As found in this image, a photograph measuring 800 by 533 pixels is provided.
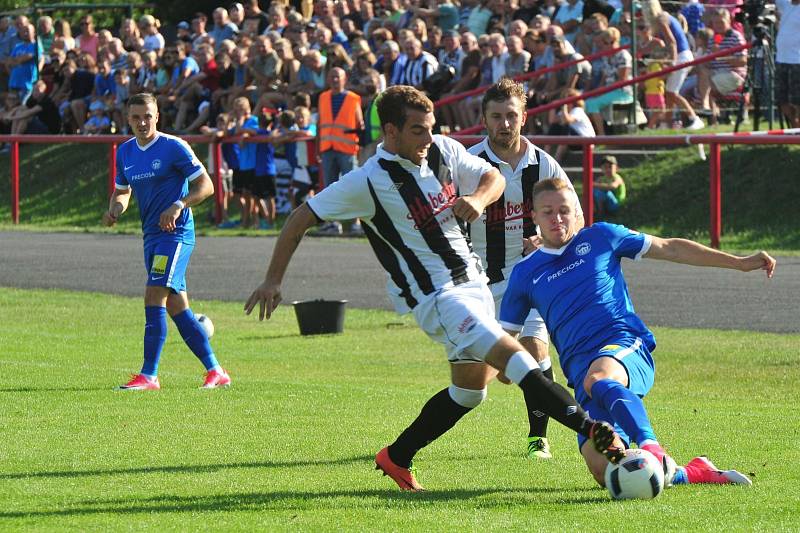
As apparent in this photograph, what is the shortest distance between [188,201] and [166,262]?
48 centimetres

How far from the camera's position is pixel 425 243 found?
23.0 feet

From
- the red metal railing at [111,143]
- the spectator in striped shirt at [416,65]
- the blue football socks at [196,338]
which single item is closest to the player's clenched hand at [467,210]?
the blue football socks at [196,338]

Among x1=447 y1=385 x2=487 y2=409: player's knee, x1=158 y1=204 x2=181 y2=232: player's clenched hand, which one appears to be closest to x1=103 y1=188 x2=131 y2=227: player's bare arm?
x1=158 y1=204 x2=181 y2=232: player's clenched hand

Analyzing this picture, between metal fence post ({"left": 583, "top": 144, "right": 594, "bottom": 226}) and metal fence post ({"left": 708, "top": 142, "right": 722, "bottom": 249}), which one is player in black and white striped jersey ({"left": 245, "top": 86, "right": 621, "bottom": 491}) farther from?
metal fence post ({"left": 583, "top": 144, "right": 594, "bottom": 226})

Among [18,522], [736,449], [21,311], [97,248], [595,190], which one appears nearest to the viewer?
[18,522]

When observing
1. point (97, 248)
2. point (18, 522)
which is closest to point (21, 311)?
point (97, 248)

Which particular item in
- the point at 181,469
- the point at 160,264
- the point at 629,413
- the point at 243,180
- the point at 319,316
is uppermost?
the point at 629,413

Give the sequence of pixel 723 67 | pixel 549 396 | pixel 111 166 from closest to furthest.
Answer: pixel 549 396 → pixel 723 67 → pixel 111 166

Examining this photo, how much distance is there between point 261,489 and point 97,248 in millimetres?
16267

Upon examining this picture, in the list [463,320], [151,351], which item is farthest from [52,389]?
[463,320]

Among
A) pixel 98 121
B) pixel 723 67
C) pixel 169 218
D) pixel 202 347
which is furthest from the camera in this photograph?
pixel 98 121

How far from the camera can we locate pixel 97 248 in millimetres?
22875

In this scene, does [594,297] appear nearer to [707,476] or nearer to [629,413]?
[629,413]

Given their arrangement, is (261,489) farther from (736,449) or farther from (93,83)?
(93,83)
